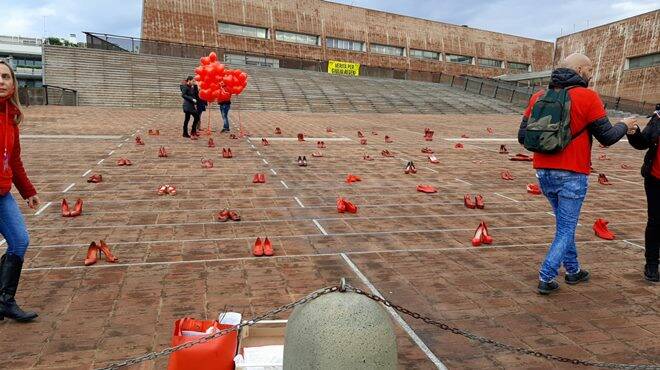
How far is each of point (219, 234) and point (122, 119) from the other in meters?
15.5

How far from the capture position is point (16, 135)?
11.6ft

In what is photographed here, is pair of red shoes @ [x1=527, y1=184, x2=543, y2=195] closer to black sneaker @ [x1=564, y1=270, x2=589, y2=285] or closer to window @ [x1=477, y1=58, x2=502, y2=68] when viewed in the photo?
black sneaker @ [x1=564, y1=270, x2=589, y2=285]

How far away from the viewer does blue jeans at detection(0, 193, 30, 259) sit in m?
3.36

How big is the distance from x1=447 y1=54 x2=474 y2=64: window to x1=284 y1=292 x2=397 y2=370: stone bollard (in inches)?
2366

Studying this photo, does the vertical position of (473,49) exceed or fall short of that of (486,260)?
it exceeds it

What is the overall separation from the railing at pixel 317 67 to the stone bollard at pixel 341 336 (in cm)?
3304

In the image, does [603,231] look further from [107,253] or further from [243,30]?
[243,30]

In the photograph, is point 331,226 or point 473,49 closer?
point 331,226

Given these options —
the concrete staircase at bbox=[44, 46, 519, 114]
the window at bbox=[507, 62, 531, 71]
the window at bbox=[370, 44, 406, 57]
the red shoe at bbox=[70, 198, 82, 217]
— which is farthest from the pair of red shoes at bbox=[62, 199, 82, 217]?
the window at bbox=[507, 62, 531, 71]

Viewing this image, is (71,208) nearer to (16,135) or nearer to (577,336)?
(16,135)

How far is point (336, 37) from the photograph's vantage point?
170ft

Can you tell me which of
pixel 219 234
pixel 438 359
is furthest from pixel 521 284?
pixel 219 234

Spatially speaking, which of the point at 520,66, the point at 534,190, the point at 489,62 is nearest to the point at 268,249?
the point at 534,190

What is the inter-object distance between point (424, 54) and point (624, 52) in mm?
21189
